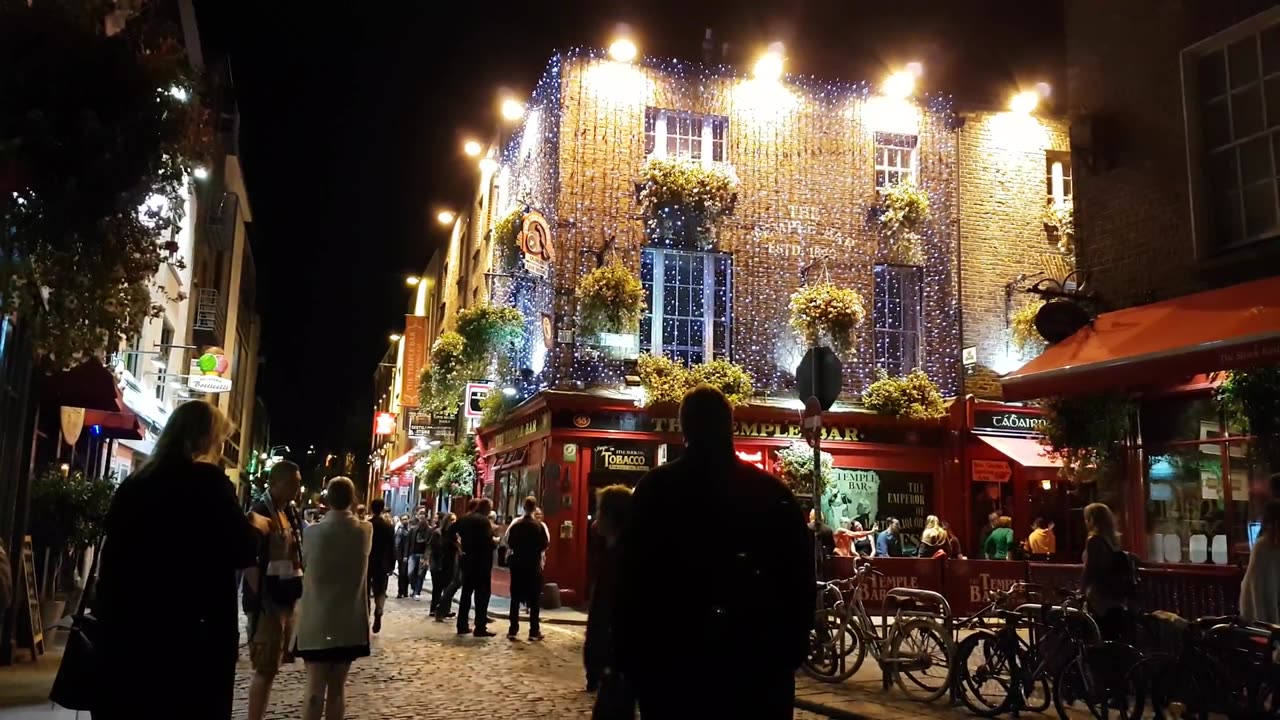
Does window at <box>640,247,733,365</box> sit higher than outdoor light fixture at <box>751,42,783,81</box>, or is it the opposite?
outdoor light fixture at <box>751,42,783,81</box>

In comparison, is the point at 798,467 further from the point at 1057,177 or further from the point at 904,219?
the point at 1057,177

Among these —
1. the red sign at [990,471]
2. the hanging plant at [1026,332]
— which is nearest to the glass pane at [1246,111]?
the hanging plant at [1026,332]

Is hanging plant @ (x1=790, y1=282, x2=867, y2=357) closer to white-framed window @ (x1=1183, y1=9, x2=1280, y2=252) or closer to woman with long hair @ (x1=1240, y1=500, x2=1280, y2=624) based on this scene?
white-framed window @ (x1=1183, y1=9, x2=1280, y2=252)

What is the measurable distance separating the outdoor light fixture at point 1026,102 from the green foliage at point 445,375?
13.0 m

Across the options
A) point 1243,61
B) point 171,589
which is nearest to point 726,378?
point 1243,61

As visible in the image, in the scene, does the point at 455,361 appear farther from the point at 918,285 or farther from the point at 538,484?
the point at 918,285

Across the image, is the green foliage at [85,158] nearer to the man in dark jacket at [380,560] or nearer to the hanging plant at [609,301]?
the man in dark jacket at [380,560]

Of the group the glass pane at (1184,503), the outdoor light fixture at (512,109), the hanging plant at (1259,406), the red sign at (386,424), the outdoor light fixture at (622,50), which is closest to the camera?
the hanging plant at (1259,406)

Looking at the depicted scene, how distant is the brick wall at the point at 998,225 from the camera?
2030cm

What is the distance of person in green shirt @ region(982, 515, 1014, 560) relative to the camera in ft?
56.3

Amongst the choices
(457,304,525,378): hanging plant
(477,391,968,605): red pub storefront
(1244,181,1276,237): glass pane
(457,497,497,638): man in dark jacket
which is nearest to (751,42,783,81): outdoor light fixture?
(477,391,968,605): red pub storefront

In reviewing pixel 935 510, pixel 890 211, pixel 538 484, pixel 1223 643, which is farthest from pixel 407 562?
pixel 1223 643

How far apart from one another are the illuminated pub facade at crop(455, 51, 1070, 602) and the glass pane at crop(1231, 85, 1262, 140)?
9.72 metres

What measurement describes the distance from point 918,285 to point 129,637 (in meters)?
18.9
